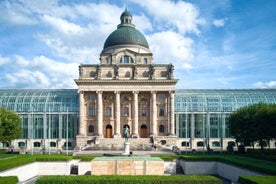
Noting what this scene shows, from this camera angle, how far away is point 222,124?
2798 inches

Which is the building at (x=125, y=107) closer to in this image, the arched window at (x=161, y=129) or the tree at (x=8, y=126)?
the arched window at (x=161, y=129)

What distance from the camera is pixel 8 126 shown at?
175 feet

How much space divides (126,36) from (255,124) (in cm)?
4241

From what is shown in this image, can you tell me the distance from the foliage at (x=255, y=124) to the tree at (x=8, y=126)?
43874mm

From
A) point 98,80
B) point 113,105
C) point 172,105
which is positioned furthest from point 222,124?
point 98,80

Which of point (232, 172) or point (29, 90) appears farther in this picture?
point (29, 90)

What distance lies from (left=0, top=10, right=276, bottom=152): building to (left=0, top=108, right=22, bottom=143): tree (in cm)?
1041

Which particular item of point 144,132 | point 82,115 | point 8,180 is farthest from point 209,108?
point 8,180

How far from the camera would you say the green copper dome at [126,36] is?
75419 millimetres

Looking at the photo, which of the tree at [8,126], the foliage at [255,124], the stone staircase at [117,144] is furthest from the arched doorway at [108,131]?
the foliage at [255,124]

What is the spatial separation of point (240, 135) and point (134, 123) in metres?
25.6

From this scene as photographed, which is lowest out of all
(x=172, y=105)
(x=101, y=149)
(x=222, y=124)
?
(x=101, y=149)

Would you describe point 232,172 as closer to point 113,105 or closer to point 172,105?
point 172,105

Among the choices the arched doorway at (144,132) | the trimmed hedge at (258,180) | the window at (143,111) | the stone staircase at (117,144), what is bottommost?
the stone staircase at (117,144)
